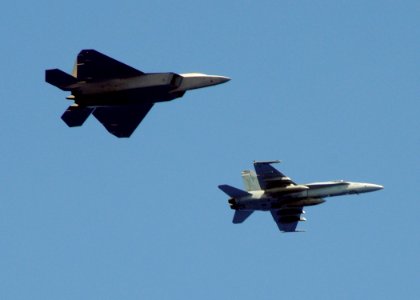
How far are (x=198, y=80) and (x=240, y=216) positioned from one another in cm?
2063

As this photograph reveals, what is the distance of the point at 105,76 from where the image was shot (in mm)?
62406

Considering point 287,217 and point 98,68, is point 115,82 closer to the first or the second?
point 98,68

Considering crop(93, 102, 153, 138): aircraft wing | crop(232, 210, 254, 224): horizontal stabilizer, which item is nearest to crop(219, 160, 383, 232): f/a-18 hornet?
crop(232, 210, 254, 224): horizontal stabilizer

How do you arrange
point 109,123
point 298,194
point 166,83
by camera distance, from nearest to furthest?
point 166,83 < point 109,123 < point 298,194

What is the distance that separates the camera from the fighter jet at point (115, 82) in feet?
203

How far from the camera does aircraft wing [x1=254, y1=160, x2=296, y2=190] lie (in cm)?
7781

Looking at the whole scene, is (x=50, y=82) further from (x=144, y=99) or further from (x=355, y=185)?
(x=355, y=185)

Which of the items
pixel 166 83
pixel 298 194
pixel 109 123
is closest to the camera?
pixel 166 83

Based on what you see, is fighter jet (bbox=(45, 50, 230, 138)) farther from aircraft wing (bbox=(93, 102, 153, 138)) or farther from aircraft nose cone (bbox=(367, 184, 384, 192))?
aircraft nose cone (bbox=(367, 184, 384, 192))

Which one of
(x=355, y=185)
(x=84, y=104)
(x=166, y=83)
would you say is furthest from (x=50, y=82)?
(x=355, y=185)

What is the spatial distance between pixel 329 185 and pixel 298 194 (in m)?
2.60

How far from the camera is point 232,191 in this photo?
76.6 meters

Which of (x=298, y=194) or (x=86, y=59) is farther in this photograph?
(x=298, y=194)

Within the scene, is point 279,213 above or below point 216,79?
below
